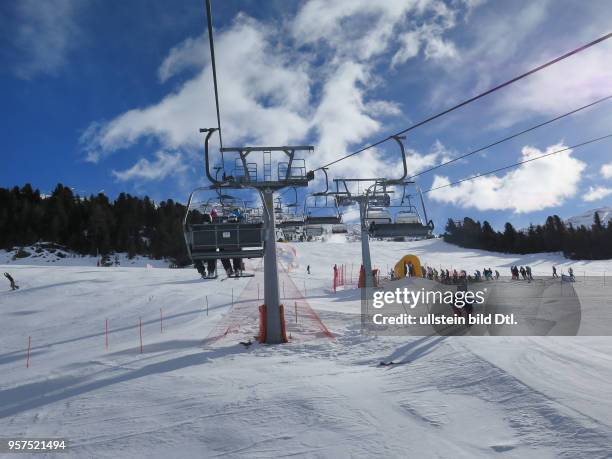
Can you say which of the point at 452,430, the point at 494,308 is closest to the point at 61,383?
the point at 452,430

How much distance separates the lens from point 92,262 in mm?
57062

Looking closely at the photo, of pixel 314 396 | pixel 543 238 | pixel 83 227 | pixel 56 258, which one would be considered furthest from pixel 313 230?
pixel 543 238

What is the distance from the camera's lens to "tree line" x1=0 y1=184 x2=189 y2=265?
60491 mm

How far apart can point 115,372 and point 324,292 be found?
18.7 meters

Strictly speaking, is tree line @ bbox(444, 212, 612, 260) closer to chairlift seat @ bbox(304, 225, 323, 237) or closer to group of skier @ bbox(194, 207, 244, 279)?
chairlift seat @ bbox(304, 225, 323, 237)

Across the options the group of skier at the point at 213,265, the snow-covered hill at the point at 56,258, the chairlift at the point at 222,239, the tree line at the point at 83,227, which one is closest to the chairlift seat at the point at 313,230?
the group of skier at the point at 213,265

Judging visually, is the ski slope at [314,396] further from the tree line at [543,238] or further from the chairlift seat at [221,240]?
the tree line at [543,238]

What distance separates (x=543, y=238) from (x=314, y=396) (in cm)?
8665

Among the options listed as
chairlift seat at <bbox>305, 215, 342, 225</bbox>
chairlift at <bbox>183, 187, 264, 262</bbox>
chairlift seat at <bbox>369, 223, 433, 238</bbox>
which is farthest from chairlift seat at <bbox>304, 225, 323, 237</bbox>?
chairlift at <bbox>183, 187, 264, 262</bbox>

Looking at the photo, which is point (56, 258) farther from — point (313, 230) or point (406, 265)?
point (406, 265)

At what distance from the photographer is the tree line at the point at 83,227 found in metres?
60.5

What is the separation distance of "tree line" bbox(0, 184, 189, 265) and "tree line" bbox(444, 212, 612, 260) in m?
65.8

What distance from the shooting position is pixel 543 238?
255 feet

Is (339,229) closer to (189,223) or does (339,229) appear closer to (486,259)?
Result: (189,223)
